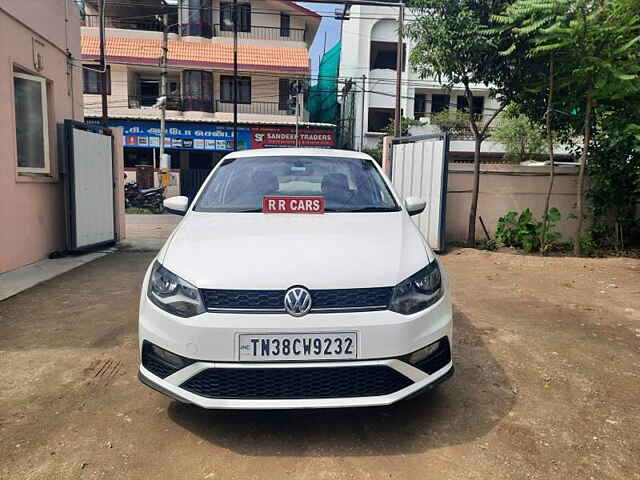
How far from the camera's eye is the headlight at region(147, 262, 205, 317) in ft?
7.42

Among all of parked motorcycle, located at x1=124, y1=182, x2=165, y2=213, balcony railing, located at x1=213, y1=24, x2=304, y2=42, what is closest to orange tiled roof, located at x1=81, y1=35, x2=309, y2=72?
balcony railing, located at x1=213, y1=24, x2=304, y2=42

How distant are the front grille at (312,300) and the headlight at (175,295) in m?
0.05

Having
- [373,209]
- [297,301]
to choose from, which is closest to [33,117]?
[373,209]

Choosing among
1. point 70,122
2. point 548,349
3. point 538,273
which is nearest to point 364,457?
point 548,349

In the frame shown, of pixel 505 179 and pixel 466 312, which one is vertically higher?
pixel 505 179

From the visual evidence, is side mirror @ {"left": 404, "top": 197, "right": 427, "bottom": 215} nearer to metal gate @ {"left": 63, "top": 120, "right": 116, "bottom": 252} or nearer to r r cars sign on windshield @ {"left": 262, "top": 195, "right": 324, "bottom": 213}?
r r cars sign on windshield @ {"left": 262, "top": 195, "right": 324, "bottom": 213}

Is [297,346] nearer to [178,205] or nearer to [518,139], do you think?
[178,205]

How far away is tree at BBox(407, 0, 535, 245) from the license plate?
694 centimetres

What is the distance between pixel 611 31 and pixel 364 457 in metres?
6.82

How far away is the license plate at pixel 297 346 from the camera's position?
2.18m

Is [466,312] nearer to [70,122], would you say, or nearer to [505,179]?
[505,179]

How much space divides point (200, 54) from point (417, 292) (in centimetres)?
2285

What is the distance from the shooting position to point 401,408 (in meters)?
2.71

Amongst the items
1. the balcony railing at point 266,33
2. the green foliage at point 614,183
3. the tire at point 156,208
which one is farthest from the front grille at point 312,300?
the balcony railing at point 266,33
